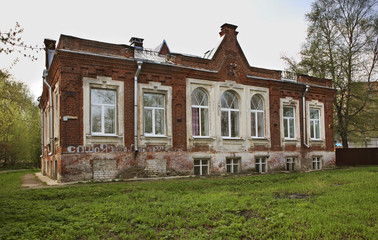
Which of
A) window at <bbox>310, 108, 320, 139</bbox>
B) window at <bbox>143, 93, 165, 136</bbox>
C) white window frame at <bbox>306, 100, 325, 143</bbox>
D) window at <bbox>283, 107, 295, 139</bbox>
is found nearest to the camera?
window at <bbox>143, 93, 165, 136</bbox>

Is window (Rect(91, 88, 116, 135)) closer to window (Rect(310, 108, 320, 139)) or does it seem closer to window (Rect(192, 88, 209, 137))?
window (Rect(192, 88, 209, 137))

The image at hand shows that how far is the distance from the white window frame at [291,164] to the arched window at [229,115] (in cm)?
400

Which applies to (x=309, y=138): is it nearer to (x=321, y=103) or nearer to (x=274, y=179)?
(x=321, y=103)

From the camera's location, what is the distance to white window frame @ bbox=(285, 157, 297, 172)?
19.6 m

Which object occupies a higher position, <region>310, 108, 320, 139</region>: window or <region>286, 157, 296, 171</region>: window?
<region>310, 108, 320, 139</region>: window

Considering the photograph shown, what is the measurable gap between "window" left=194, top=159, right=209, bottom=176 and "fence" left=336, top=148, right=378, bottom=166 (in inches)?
470

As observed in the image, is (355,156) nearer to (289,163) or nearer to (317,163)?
(317,163)

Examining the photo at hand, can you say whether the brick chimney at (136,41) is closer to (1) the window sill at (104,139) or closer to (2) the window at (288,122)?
(1) the window sill at (104,139)

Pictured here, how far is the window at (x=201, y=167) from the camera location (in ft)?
53.4

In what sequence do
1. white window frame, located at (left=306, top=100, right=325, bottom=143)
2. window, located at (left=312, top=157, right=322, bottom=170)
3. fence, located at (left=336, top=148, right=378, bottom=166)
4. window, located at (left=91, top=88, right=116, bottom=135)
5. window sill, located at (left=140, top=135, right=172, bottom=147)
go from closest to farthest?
window, located at (left=91, top=88, right=116, bottom=135)
window sill, located at (left=140, top=135, right=172, bottom=147)
white window frame, located at (left=306, top=100, right=325, bottom=143)
window, located at (left=312, top=157, right=322, bottom=170)
fence, located at (left=336, top=148, right=378, bottom=166)

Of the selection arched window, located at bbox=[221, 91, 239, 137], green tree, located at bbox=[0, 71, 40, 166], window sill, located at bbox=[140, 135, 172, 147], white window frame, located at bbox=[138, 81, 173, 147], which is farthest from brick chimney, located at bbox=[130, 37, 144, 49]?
green tree, located at bbox=[0, 71, 40, 166]

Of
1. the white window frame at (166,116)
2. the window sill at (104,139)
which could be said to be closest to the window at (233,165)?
the white window frame at (166,116)

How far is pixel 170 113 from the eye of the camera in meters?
15.6

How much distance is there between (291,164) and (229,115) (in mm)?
5170
